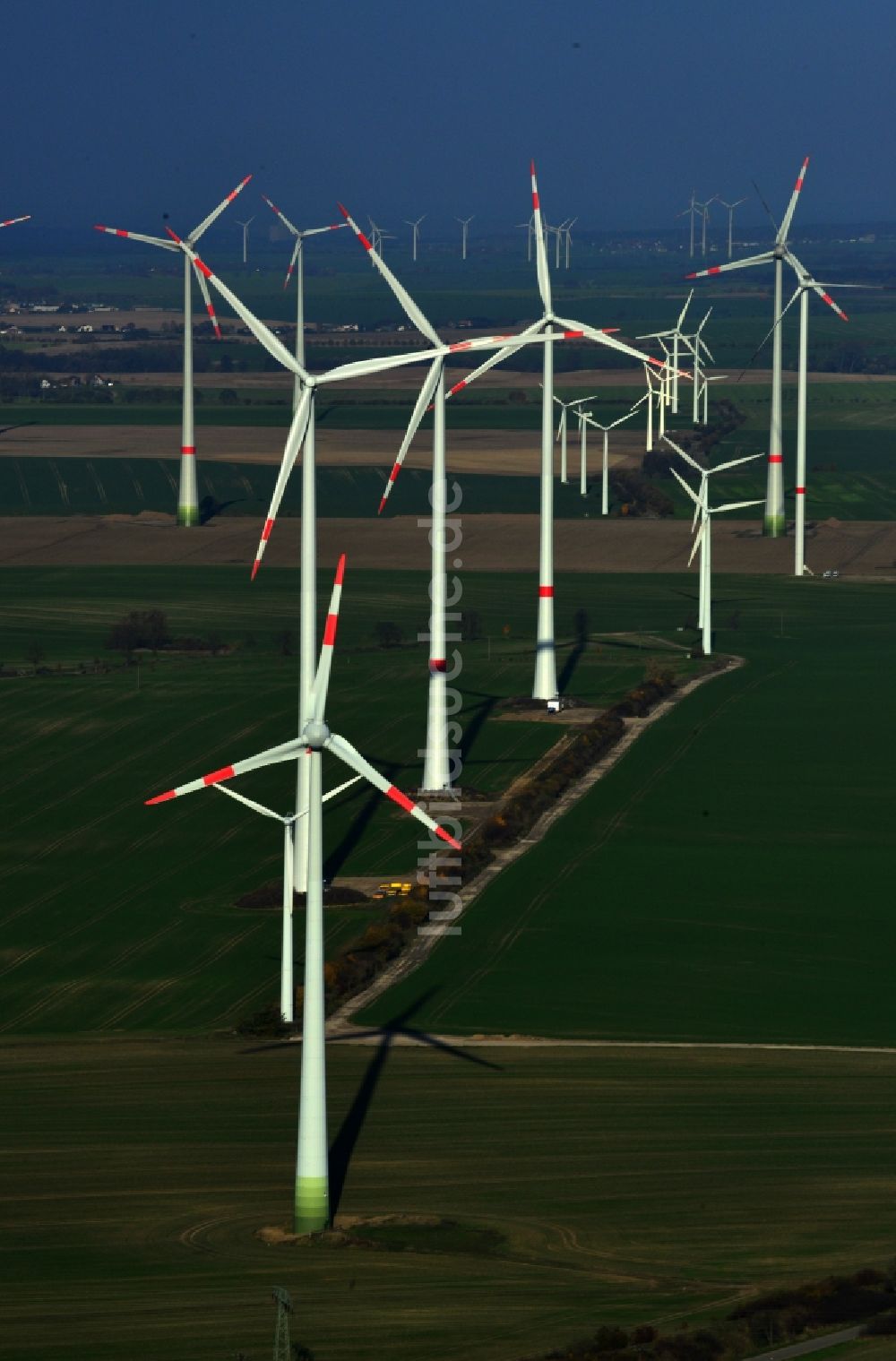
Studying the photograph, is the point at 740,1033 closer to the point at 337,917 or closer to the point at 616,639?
the point at 337,917

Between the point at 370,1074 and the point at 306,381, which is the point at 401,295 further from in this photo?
the point at 370,1074

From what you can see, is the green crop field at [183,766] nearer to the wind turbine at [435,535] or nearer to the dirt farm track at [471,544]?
the wind turbine at [435,535]

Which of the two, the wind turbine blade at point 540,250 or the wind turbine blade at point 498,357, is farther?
the wind turbine blade at point 540,250

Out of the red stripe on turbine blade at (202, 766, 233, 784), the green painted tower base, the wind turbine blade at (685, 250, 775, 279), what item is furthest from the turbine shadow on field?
the wind turbine blade at (685, 250, 775, 279)

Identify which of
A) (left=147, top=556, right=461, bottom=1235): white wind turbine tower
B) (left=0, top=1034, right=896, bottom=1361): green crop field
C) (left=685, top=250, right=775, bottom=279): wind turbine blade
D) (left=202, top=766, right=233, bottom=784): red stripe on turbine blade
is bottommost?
(left=0, top=1034, right=896, bottom=1361): green crop field

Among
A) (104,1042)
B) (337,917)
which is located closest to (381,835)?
(337,917)

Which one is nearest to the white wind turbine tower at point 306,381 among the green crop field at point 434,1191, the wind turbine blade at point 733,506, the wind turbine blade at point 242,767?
the wind turbine blade at point 242,767

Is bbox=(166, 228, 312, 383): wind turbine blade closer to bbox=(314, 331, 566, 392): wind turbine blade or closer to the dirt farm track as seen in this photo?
bbox=(314, 331, 566, 392): wind turbine blade
